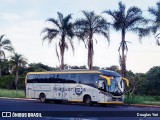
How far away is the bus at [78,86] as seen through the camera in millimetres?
30406

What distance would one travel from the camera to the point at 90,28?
137ft

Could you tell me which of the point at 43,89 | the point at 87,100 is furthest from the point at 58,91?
the point at 87,100

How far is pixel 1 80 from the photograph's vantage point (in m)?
60.0

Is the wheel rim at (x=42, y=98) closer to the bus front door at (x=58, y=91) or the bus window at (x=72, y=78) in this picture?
the bus front door at (x=58, y=91)

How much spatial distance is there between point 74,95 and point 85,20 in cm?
1166

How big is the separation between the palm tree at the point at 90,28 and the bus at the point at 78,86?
7.99 meters

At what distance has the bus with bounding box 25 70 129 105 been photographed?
99.8 ft

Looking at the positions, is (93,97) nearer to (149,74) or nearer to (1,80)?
(149,74)

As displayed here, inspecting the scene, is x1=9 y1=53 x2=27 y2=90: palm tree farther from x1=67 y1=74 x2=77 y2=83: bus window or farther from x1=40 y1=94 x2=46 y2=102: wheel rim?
x1=67 y1=74 x2=77 y2=83: bus window

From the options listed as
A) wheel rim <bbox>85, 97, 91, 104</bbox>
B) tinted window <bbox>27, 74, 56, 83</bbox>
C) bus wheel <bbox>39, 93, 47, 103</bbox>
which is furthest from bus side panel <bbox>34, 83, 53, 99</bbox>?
wheel rim <bbox>85, 97, 91, 104</bbox>

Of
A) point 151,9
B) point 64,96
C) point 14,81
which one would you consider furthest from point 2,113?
point 14,81

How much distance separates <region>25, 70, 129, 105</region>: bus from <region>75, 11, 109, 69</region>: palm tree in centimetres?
799

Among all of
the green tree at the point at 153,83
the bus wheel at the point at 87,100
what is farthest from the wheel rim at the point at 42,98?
the green tree at the point at 153,83

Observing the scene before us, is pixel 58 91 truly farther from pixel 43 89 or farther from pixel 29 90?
pixel 29 90
